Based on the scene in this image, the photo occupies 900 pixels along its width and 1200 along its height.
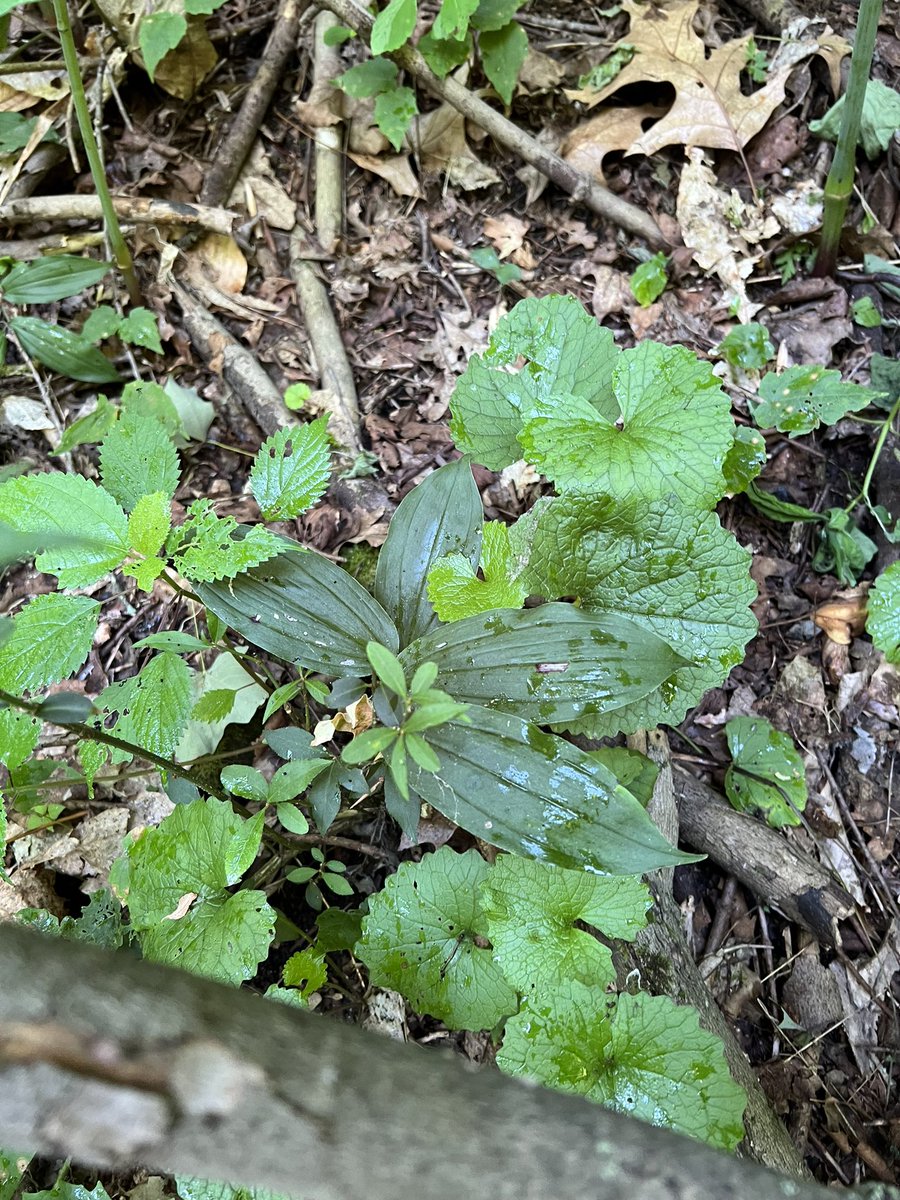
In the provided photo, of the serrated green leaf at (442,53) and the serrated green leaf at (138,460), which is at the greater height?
the serrated green leaf at (442,53)

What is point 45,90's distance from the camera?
329 centimetres

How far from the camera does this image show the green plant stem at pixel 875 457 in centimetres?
245

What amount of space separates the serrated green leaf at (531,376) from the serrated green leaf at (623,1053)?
125 centimetres

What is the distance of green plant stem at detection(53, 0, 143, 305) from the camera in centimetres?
224

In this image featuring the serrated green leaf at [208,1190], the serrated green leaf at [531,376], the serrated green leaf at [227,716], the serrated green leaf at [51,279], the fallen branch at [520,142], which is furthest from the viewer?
the fallen branch at [520,142]

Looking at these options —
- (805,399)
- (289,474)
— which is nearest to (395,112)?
(805,399)

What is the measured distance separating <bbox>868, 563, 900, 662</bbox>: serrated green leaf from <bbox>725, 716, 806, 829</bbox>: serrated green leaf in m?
0.39

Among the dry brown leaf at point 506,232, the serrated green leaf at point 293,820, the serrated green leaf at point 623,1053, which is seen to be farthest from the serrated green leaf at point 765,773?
the dry brown leaf at point 506,232

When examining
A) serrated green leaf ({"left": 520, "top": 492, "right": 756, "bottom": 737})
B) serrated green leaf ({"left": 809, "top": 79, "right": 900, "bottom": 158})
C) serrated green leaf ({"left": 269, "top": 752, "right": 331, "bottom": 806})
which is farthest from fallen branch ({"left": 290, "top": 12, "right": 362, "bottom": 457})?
serrated green leaf ({"left": 809, "top": 79, "right": 900, "bottom": 158})

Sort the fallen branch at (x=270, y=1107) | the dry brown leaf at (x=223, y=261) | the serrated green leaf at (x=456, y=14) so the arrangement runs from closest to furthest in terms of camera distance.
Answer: the fallen branch at (x=270, y=1107), the serrated green leaf at (x=456, y=14), the dry brown leaf at (x=223, y=261)

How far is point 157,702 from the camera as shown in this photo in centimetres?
162

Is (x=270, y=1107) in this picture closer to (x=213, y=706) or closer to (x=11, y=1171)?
(x=213, y=706)

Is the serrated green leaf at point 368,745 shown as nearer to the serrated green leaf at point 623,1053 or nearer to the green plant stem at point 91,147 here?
the serrated green leaf at point 623,1053

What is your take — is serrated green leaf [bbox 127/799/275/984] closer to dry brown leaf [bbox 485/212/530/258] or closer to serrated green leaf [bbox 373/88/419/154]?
dry brown leaf [bbox 485/212/530/258]
